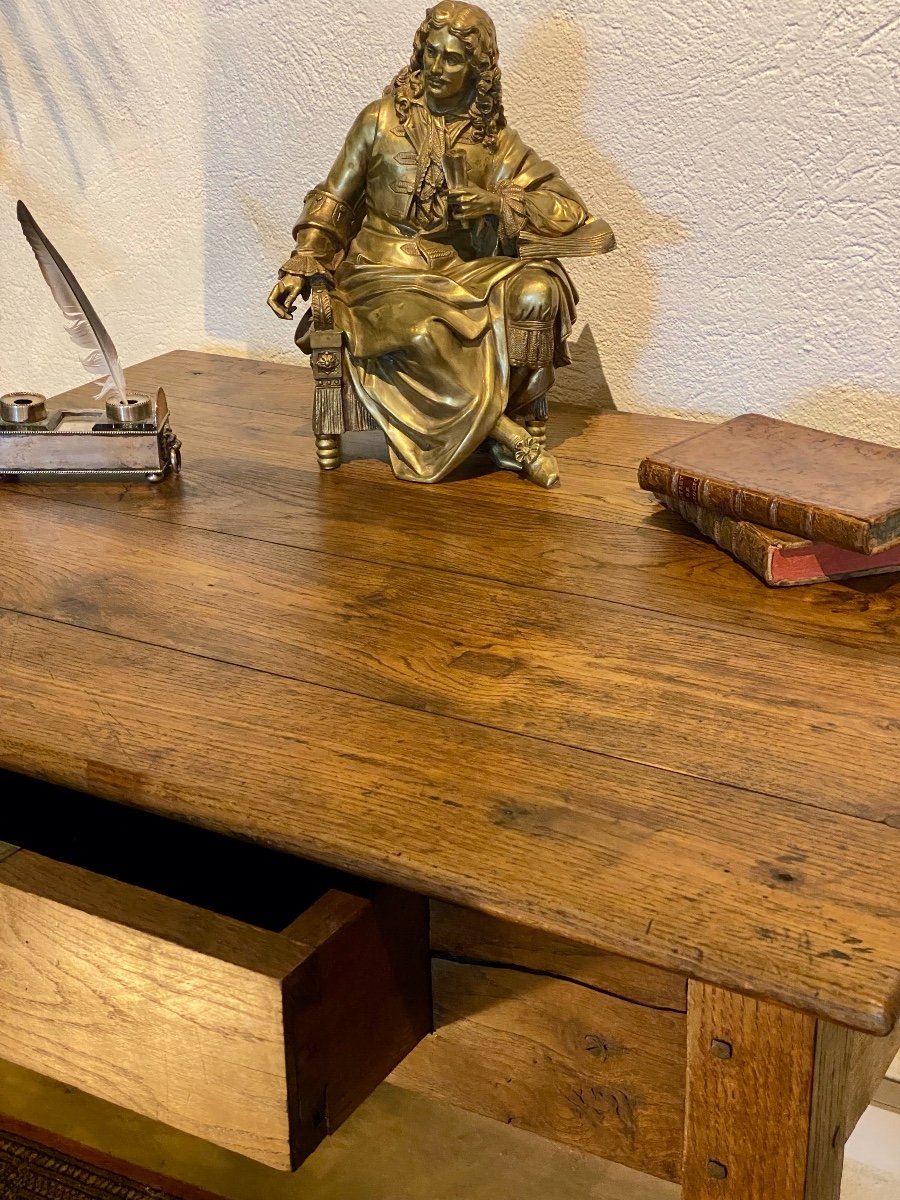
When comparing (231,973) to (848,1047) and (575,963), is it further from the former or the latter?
(848,1047)

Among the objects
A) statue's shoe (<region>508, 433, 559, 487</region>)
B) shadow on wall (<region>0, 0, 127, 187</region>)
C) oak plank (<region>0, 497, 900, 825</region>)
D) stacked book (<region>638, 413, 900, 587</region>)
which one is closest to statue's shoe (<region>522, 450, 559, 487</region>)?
statue's shoe (<region>508, 433, 559, 487</region>)

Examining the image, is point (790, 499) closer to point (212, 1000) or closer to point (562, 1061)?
point (562, 1061)

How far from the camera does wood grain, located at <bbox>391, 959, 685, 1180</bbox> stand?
0.81m

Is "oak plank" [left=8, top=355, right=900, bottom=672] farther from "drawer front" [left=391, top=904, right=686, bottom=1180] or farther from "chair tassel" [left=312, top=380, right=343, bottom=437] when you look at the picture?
"drawer front" [left=391, top=904, right=686, bottom=1180]

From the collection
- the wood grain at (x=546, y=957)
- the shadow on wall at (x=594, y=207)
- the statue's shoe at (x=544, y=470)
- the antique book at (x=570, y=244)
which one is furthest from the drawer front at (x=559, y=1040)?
the shadow on wall at (x=594, y=207)

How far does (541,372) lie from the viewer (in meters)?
1.22

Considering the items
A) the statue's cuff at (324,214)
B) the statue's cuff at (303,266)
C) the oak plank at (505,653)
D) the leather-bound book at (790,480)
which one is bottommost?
the oak plank at (505,653)

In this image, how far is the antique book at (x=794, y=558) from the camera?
1.01 m

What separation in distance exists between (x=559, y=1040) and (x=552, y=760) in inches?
7.8

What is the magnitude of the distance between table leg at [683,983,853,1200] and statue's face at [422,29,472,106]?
2.73 feet

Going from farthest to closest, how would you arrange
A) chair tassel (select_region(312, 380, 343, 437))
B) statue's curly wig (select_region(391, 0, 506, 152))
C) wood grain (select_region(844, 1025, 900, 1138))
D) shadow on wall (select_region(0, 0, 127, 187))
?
shadow on wall (select_region(0, 0, 127, 187))
chair tassel (select_region(312, 380, 343, 437))
statue's curly wig (select_region(391, 0, 506, 152))
wood grain (select_region(844, 1025, 900, 1138))

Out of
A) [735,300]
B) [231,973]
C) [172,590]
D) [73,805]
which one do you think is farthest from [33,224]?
[231,973]

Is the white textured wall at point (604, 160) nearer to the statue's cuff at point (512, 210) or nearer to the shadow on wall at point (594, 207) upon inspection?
the shadow on wall at point (594, 207)

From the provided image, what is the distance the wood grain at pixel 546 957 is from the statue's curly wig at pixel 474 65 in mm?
731
